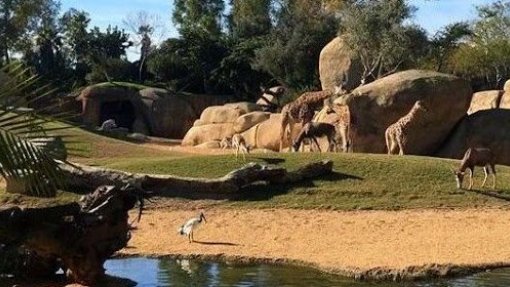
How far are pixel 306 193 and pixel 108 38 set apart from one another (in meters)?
46.7

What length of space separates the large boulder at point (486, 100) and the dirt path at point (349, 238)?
1585cm

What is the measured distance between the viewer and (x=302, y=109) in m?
29.0

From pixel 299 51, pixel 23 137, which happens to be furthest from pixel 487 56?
pixel 23 137

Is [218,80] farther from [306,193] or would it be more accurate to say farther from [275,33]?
[306,193]

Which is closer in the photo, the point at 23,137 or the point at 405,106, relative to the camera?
the point at 23,137

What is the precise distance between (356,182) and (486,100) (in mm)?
15156

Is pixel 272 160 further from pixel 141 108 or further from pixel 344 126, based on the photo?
pixel 141 108

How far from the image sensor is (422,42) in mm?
39062

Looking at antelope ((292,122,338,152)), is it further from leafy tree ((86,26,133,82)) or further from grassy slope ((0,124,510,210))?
leafy tree ((86,26,133,82))

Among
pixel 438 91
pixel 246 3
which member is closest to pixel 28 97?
pixel 438 91

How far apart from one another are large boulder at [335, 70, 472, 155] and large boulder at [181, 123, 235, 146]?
993 centimetres

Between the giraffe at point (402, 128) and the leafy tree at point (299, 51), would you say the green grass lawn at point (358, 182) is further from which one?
the leafy tree at point (299, 51)

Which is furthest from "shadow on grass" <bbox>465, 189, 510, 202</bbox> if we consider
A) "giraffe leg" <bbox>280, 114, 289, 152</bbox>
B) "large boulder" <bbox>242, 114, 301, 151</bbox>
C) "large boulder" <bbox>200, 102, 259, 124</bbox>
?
"large boulder" <bbox>200, 102, 259, 124</bbox>

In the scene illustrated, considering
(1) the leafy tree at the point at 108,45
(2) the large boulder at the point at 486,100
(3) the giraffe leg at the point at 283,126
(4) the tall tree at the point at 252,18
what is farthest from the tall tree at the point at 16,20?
(2) the large boulder at the point at 486,100
